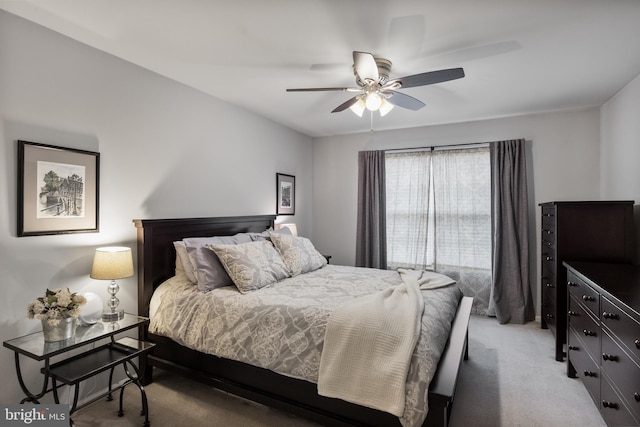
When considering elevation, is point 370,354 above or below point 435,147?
below

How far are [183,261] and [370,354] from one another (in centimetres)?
175

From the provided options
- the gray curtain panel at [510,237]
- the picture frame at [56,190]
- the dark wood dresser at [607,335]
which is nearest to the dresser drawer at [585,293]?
the dark wood dresser at [607,335]

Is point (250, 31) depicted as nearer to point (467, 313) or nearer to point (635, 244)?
point (467, 313)

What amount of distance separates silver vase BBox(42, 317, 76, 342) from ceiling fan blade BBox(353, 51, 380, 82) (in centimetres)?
238

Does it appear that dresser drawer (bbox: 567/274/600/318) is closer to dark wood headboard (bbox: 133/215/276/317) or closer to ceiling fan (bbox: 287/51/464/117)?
ceiling fan (bbox: 287/51/464/117)

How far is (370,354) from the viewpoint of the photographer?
6.03 ft

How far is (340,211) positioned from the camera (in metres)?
5.40

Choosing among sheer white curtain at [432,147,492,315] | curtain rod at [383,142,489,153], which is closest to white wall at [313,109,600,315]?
curtain rod at [383,142,489,153]

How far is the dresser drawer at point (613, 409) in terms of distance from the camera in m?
1.67

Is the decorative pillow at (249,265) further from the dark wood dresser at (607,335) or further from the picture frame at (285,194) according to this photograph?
the dark wood dresser at (607,335)

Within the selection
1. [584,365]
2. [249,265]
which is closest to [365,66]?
[249,265]

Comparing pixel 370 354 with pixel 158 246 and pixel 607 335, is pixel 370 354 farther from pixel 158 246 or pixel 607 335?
pixel 158 246

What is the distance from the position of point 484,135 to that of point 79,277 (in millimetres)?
4707

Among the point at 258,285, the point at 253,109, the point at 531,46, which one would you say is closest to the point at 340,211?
the point at 253,109
